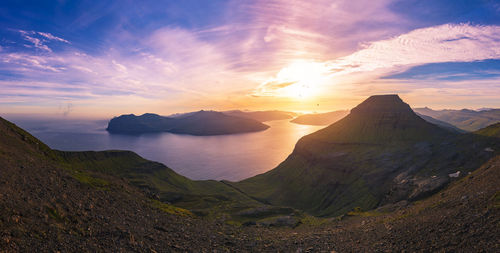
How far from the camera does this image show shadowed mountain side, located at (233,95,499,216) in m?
97.0

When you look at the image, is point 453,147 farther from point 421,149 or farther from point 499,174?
point 499,174

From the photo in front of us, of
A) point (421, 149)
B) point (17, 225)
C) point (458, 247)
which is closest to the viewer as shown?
point (17, 225)

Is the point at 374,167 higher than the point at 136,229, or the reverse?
the point at 136,229

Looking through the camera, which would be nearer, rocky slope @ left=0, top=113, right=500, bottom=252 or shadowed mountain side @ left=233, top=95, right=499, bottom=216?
rocky slope @ left=0, top=113, right=500, bottom=252

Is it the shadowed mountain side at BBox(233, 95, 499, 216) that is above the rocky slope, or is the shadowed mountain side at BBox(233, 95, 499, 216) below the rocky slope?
below

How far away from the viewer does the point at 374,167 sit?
139 meters

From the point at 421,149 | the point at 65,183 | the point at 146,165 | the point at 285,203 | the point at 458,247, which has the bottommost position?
the point at 285,203

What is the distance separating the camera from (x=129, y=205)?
3128cm

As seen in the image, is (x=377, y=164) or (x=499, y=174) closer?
(x=499, y=174)

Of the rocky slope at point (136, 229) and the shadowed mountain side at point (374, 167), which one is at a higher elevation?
the rocky slope at point (136, 229)

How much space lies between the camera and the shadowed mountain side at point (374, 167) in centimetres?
9700

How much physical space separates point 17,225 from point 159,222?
51.5 ft

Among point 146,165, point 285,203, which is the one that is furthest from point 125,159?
point 285,203

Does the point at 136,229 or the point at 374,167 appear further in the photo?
the point at 374,167
